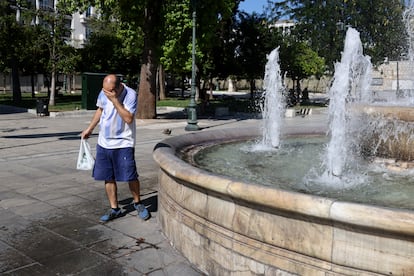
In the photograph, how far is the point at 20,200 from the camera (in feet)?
21.6

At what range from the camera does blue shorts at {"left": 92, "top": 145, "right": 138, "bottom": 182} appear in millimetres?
5301

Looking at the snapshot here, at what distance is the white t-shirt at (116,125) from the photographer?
522cm

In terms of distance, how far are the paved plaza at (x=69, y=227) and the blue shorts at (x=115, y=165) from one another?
1.84 feet

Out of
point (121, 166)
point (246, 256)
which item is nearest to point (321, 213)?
point (246, 256)

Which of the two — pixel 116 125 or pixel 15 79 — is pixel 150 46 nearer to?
pixel 116 125

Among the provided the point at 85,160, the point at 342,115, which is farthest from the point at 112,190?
the point at 342,115

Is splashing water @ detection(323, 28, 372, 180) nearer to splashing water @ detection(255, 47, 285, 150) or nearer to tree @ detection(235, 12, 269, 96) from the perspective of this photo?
splashing water @ detection(255, 47, 285, 150)

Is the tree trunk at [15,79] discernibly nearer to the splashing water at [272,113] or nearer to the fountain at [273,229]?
the splashing water at [272,113]

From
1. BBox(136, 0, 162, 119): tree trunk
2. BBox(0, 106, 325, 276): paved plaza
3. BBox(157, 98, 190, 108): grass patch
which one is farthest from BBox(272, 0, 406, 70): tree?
BBox(0, 106, 325, 276): paved plaza

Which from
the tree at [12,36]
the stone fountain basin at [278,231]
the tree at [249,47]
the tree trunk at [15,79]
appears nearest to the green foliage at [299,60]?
the tree at [249,47]

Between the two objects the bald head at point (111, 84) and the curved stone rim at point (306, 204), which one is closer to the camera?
the curved stone rim at point (306, 204)

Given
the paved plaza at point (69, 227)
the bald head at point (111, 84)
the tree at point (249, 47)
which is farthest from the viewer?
the tree at point (249, 47)

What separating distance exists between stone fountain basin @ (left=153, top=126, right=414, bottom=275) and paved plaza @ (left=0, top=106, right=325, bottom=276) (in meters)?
0.35

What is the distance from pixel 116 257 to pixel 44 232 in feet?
3.82
